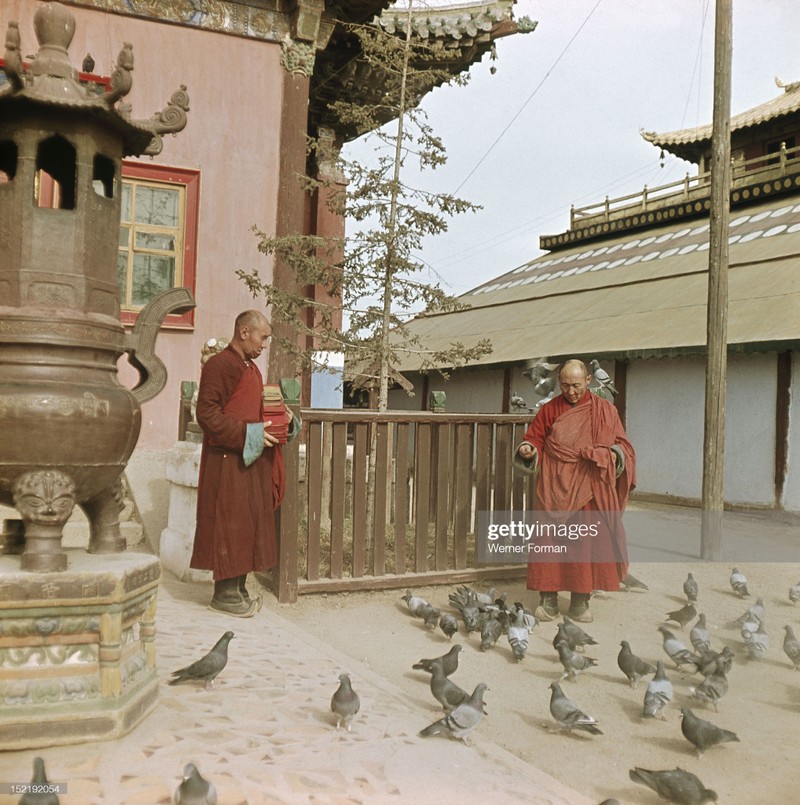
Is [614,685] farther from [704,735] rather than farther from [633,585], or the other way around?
[633,585]

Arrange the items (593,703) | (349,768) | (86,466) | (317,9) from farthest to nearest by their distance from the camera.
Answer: (317,9) → (593,703) → (86,466) → (349,768)

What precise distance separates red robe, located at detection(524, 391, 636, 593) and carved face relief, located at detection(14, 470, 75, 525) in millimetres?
3588

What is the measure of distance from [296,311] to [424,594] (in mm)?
2915

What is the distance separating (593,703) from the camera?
14.8ft

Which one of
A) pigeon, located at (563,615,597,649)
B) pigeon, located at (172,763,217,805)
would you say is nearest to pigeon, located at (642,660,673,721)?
pigeon, located at (563,615,597,649)

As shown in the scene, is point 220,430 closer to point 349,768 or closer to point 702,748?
point 349,768

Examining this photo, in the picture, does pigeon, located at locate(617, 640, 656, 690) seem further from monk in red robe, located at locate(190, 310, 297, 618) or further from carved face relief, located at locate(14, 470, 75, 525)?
carved face relief, located at locate(14, 470, 75, 525)

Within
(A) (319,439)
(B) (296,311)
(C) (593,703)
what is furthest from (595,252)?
(C) (593,703)

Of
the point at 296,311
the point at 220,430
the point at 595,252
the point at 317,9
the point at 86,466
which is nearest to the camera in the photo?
the point at 86,466

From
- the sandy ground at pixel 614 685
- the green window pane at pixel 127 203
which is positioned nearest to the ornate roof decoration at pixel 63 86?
the sandy ground at pixel 614 685

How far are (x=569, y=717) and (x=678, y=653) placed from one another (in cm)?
132

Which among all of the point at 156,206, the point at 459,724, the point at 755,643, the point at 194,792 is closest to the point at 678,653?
the point at 755,643

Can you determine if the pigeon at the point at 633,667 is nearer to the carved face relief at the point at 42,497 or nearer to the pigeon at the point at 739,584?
the pigeon at the point at 739,584

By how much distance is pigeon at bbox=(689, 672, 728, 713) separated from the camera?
4.32 metres
